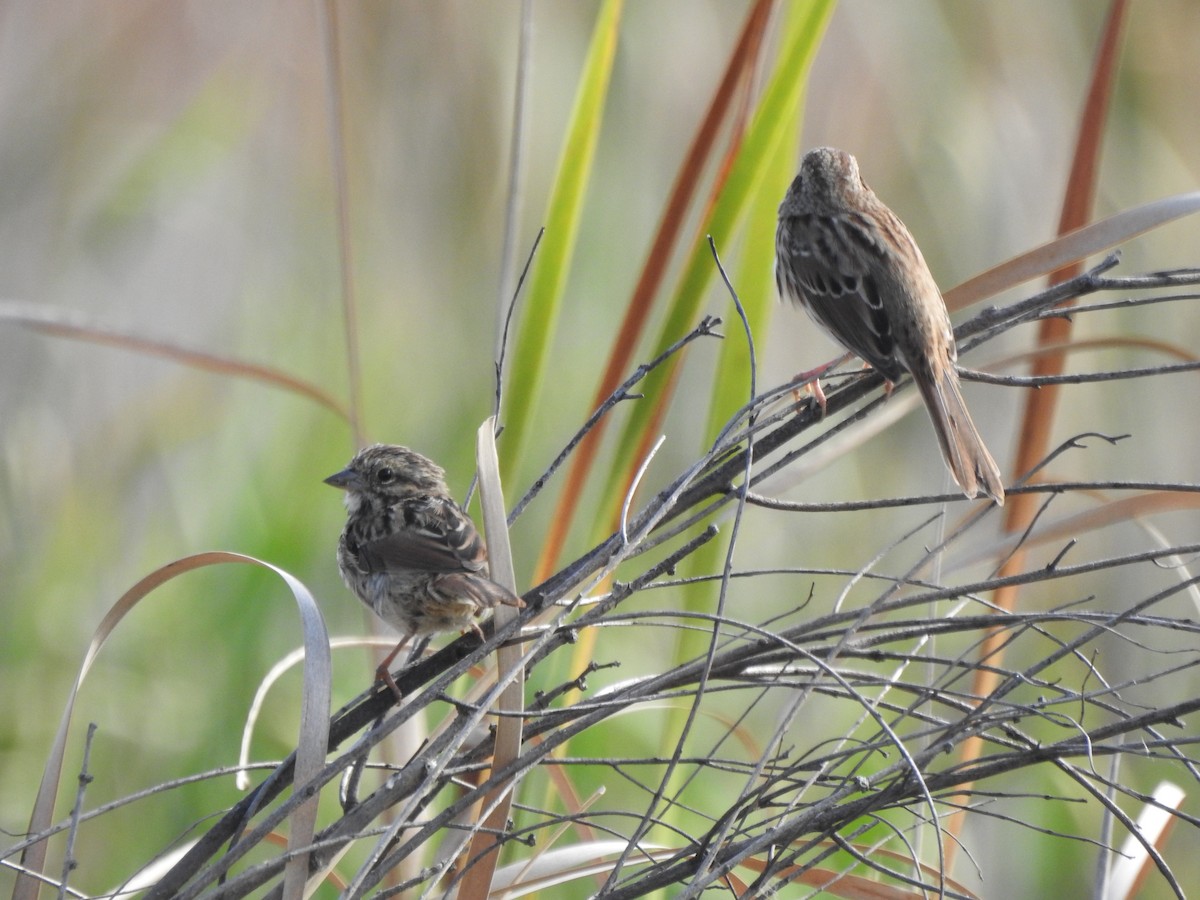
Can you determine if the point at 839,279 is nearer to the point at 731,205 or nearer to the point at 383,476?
the point at 731,205

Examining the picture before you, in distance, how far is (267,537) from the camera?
179 inches

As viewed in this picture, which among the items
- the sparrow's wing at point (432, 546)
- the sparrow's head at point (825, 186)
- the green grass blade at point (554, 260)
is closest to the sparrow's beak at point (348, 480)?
the sparrow's wing at point (432, 546)

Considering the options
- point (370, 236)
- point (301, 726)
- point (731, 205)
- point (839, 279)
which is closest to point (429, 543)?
point (731, 205)

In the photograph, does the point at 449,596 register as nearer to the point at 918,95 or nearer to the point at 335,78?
the point at 335,78

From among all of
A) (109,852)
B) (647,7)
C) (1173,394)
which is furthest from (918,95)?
(109,852)

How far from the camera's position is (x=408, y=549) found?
123 inches

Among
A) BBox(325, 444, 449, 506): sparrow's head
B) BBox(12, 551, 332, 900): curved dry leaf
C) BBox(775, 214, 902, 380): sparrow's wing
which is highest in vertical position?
BBox(775, 214, 902, 380): sparrow's wing

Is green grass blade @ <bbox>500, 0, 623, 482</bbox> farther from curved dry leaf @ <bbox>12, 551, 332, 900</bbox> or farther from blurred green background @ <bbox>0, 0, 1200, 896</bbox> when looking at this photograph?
blurred green background @ <bbox>0, 0, 1200, 896</bbox>

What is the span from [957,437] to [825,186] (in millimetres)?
1402

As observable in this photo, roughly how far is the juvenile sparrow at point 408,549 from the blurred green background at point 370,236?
110cm

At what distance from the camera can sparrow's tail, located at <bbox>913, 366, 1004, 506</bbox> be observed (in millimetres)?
2820

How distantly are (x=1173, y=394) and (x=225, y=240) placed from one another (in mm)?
4473

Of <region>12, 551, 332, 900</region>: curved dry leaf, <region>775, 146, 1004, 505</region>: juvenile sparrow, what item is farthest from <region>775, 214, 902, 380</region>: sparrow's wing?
<region>12, 551, 332, 900</region>: curved dry leaf

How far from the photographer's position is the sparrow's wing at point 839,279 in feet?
11.3
